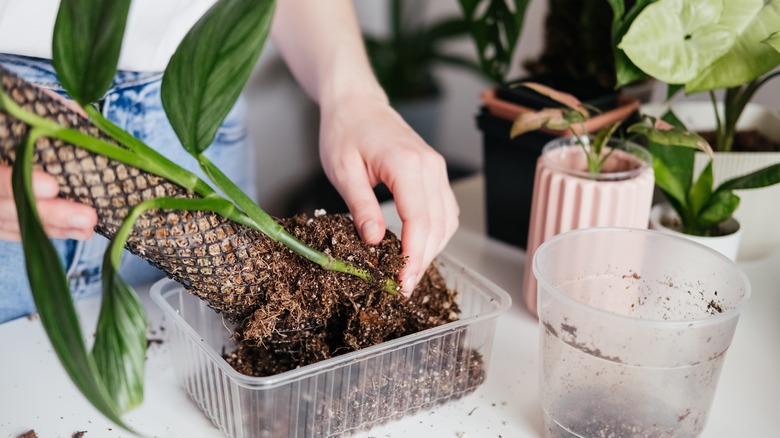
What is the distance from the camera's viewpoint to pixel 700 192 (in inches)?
34.9

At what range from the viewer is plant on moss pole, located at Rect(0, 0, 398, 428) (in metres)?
0.45

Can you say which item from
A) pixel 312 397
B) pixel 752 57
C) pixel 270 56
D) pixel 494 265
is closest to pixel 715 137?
pixel 752 57

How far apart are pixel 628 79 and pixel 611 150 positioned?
8 centimetres

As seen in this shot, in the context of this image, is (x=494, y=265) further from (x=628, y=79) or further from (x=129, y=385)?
(x=129, y=385)

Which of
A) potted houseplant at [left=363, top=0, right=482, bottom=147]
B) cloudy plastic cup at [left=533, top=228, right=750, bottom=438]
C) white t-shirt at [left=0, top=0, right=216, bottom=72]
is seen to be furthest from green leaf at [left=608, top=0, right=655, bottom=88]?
potted houseplant at [left=363, top=0, right=482, bottom=147]

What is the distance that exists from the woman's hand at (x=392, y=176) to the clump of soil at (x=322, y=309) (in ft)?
0.06

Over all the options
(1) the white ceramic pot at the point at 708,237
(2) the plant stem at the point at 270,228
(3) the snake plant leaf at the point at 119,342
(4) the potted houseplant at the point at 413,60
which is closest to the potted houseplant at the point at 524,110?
(1) the white ceramic pot at the point at 708,237

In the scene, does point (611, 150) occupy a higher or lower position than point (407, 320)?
higher

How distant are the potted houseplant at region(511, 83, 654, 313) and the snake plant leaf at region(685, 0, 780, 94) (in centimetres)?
11

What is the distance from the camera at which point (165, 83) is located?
1.80 feet

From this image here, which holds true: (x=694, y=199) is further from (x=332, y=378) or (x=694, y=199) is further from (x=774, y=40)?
(x=332, y=378)

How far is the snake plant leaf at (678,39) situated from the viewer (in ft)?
2.63

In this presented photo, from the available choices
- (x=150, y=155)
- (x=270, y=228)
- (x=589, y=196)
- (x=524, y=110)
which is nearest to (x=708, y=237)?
(x=589, y=196)

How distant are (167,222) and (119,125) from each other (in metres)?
0.36
